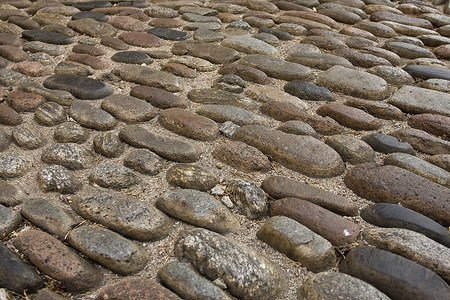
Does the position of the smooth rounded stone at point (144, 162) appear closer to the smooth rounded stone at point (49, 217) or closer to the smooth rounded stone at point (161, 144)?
the smooth rounded stone at point (161, 144)

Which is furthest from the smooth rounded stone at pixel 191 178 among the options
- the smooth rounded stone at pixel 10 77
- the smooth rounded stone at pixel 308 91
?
the smooth rounded stone at pixel 10 77

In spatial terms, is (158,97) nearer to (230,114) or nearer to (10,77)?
(230,114)

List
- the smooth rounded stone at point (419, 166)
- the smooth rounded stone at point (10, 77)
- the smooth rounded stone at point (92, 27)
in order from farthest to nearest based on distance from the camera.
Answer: the smooth rounded stone at point (92, 27)
the smooth rounded stone at point (10, 77)
the smooth rounded stone at point (419, 166)

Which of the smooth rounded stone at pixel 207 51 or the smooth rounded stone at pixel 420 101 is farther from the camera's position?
the smooth rounded stone at pixel 207 51

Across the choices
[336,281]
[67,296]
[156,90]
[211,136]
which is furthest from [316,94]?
[67,296]

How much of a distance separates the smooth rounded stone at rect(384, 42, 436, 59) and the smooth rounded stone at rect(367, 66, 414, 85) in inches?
15.0

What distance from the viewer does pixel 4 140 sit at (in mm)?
1981

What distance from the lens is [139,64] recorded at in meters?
2.77

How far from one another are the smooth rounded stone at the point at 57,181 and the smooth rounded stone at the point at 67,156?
85mm

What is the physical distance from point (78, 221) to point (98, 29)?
2.00m

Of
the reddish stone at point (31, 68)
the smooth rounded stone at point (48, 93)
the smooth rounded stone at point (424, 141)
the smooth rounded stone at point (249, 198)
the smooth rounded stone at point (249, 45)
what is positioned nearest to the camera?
the smooth rounded stone at point (249, 198)

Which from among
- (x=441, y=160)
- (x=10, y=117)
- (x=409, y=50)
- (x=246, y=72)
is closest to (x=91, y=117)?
(x=10, y=117)

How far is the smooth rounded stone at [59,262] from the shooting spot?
4.53 ft

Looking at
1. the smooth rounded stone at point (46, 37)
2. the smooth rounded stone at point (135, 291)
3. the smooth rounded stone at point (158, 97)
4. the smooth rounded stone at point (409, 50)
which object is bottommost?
the smooth rounded stone at point (135, 291)
